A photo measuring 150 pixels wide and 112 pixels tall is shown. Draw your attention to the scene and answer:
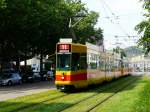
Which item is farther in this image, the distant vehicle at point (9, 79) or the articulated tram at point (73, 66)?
the distant vehicle at point (9, 79)

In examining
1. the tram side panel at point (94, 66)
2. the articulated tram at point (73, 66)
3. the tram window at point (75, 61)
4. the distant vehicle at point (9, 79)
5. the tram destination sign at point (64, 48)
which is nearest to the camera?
the tram destination sign at point (64, 48)

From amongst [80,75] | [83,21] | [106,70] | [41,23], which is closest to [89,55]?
[80,75]

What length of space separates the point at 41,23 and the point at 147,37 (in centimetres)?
3791

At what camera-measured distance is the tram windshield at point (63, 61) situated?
34.1m

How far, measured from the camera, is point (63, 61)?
34.2 m

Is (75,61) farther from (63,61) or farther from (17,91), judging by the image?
(17,91)

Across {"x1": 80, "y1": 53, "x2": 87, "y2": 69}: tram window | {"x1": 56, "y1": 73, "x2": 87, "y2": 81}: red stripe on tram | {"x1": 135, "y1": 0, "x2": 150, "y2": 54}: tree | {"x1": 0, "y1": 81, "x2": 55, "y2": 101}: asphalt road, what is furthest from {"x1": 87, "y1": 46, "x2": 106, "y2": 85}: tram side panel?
{"x1": 135, "y1": 0, "x2": 150, "y2": 54}: tree

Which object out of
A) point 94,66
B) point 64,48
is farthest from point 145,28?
point 94,66

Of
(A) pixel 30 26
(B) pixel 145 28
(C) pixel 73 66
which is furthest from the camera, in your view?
(A) pixel 30 26

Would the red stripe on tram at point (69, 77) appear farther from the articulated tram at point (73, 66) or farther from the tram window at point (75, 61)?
the tram window at point (75, 61)

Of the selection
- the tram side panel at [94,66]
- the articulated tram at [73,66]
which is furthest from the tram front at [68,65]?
the tram side panel at [94,66]

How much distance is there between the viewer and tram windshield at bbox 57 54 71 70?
34.1m

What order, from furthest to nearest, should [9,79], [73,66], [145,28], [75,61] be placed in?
[9,79] < [75,61] < [73,66] < [145,28]

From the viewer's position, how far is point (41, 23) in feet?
206
